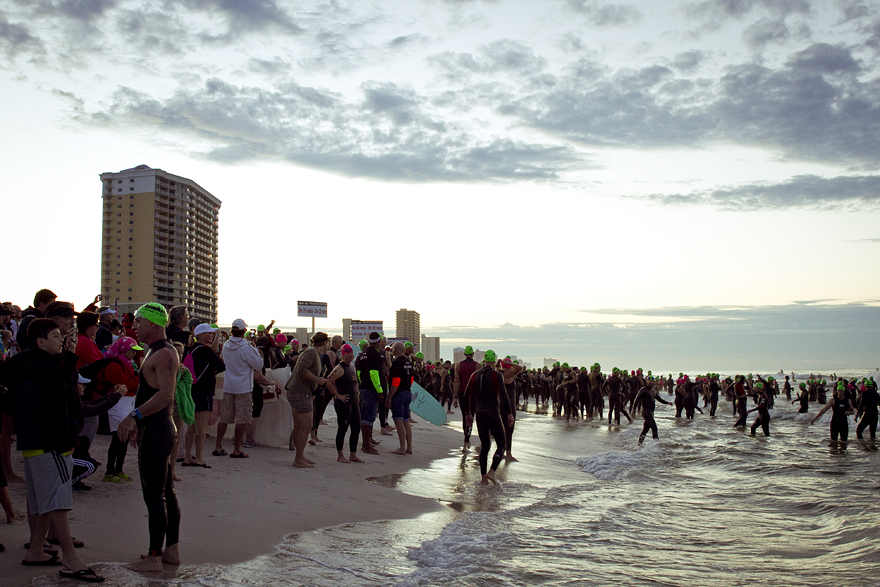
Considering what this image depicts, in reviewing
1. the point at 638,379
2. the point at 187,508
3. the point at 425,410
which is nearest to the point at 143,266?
the point at 638,379

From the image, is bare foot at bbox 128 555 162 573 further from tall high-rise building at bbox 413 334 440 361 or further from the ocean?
tall high-rise building at bbox 413 334 440 361

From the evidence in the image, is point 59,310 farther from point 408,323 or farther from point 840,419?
point 408,323

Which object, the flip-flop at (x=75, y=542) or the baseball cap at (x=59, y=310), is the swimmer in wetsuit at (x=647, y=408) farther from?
the baseball cap at (x=59, y=310)

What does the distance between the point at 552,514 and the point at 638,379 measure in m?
26.2

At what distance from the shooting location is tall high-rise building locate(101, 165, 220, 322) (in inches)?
4171

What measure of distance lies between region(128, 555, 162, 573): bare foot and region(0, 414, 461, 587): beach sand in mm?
93

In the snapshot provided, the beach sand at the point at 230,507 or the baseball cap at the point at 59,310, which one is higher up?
the baseball cap at the point at 59,310

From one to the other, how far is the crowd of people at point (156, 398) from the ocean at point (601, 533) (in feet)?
2.04

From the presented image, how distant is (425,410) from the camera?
14.0 m

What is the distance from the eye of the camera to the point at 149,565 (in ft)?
13.2

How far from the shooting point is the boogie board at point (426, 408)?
45.5 feet

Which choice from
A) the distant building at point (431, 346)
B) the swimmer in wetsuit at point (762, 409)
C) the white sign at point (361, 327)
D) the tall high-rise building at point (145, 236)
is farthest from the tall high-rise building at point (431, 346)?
the swimmer in wetsuit at point (762, 409)

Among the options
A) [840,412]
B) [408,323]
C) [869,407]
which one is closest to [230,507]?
[840,412]

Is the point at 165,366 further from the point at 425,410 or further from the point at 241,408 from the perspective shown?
the point at 425,410
